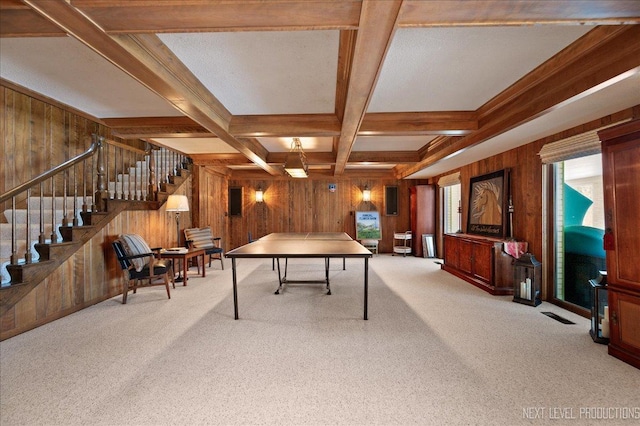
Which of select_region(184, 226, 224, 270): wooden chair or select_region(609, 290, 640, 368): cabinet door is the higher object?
select_region(184, 226, 224, 270): wooden chair

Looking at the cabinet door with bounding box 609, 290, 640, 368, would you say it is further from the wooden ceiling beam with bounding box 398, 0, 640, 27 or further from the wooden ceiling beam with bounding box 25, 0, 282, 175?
the wooden ceiling beam with bounding box 25, 0, 282, 175

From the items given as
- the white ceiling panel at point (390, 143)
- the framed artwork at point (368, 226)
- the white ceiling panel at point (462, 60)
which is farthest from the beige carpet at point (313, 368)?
the framed artwork at point (368, 226)

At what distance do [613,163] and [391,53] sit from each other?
84.3 inches

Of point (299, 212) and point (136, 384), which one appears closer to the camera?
point (136, 384)

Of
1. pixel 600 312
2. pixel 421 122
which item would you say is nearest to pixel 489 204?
pixel 421 122

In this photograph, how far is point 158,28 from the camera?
1.68 metres

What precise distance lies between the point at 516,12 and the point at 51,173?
4.49 m

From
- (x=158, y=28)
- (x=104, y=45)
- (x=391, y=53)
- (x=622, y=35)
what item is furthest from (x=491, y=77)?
(x=104, y=45)

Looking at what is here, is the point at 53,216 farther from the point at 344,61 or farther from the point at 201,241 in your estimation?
the point at 344,61

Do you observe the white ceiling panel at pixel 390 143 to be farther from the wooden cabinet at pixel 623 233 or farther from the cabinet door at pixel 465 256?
the wooden cabinet at pixel 623 233

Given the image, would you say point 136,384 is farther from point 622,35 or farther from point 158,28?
point 622,35

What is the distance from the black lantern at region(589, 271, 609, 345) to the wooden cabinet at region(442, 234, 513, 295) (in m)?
1.52

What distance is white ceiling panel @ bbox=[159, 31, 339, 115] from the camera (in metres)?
2.09

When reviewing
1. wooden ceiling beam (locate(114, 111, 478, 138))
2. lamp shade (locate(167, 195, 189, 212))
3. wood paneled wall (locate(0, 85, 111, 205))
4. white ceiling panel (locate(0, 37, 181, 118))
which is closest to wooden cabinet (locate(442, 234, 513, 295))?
wooden ceiling beam (locate(114, 111, 478, 138))
